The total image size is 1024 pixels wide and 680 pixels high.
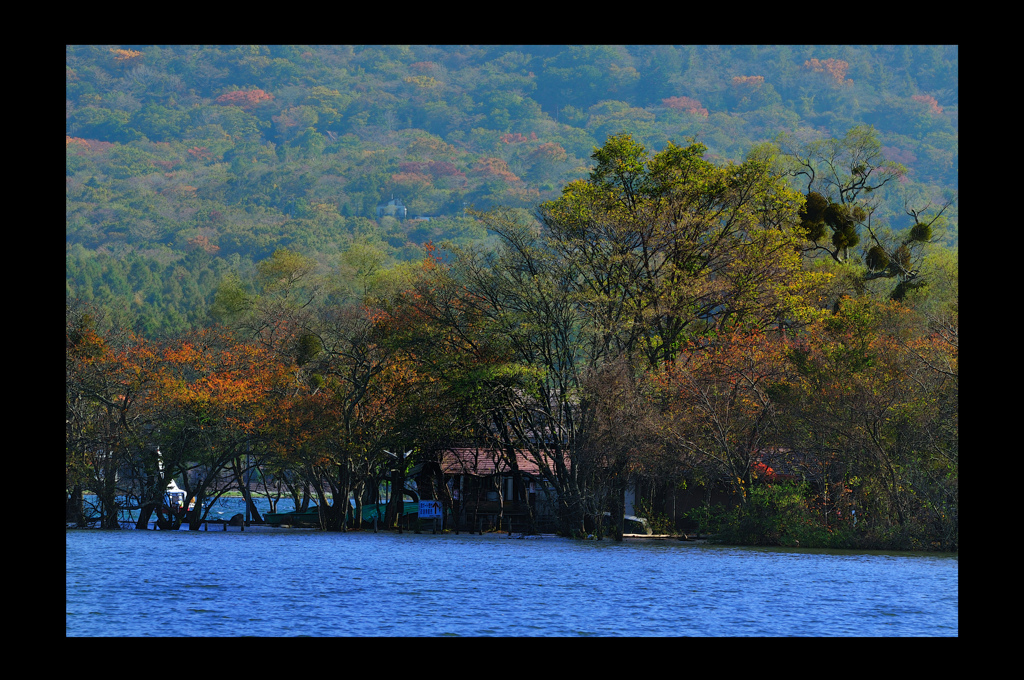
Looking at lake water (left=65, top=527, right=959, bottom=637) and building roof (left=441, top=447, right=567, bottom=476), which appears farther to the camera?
Answer: building roof (left=441, top=447, right=567, bottom=476)

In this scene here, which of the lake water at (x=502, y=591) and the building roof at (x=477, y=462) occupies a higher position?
the building roof at (x=477, y=462)

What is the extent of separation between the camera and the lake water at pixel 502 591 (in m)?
21.0

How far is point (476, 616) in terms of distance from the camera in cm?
2245

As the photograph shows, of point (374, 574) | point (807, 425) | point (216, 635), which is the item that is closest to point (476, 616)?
point (216, 635)

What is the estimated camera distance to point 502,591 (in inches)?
1062

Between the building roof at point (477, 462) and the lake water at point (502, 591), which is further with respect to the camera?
the building roof at point (477, 462)

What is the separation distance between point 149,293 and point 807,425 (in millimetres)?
106827

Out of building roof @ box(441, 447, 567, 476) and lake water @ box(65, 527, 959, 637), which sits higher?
building roof @ box(441, 447, 567, 476)

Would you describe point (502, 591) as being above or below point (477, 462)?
below

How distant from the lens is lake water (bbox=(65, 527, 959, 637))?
2097cm

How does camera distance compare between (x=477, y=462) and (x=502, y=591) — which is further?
(x=477, y=462)
